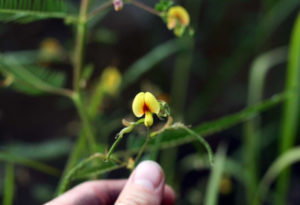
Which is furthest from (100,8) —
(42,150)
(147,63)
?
(42,150)

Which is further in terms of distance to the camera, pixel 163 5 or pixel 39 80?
pixel 39 80

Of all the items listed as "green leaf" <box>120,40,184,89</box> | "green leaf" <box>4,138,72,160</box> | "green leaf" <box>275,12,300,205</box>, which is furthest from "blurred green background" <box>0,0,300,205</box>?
"green leaf" <box>275,12,300,205</box>

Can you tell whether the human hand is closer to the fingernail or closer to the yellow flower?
the fingernail

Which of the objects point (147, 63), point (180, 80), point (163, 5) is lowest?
point (163, 5)

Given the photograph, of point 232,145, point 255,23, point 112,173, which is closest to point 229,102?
point 232,145

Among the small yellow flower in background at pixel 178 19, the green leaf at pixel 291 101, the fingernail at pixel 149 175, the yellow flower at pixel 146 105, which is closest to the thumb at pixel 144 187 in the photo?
the fingernail at pixel 149 175

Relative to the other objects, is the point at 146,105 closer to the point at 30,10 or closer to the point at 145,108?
the point at 145,108

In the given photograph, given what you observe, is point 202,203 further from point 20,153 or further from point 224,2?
point 224,2

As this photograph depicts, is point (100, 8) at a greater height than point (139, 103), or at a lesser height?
greater
